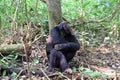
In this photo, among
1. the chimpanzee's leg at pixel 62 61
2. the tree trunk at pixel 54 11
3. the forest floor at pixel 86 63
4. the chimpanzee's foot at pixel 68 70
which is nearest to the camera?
the forest floor at pixel 86 63

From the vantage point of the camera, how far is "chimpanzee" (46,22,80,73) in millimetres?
5641

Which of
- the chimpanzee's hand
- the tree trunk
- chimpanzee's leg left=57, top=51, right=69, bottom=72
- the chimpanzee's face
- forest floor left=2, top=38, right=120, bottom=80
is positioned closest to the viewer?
forest floor left=2, top=38, right=120, bottom=80

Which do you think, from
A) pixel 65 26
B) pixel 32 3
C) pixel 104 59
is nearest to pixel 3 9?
pixel 32 3

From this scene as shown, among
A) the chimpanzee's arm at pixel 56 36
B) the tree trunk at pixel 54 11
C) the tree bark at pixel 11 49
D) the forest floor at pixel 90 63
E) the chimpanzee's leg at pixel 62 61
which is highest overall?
the tree trunk at pixel 54 11

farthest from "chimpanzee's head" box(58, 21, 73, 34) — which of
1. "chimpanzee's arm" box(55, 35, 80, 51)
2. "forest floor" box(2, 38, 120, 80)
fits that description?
"forest floor" box(2, 38, 120, 80)

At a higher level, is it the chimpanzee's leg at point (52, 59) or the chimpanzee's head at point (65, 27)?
the chimpanzee's head at point (65, 27)

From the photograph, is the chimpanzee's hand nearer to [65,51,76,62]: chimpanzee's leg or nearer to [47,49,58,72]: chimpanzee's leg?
[47,49,58,72]: chimpanzee's leg

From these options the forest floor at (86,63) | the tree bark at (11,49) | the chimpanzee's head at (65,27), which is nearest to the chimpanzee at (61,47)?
the chimpanzee's head at (65,27)

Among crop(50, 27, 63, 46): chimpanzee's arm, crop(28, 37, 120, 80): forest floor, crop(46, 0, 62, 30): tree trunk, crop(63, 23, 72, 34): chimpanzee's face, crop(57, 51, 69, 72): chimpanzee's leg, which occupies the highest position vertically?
crop(46, 0, 62, 30): tree trunk

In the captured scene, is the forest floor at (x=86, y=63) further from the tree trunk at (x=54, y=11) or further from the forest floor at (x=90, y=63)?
the tree trunk at (x=54, y=11)

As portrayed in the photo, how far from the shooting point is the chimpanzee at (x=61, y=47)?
5641 mm

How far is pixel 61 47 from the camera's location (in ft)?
18.8

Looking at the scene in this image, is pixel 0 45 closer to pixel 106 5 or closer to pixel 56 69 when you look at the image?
pixel 56 69

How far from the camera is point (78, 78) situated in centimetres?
520
